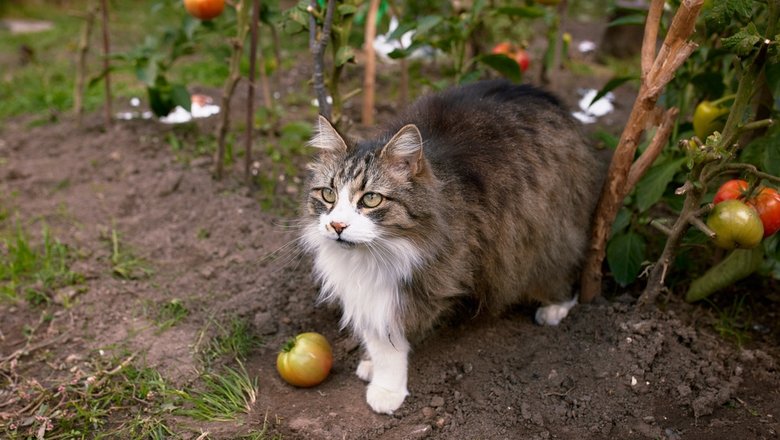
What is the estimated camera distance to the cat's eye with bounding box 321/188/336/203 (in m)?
2.45

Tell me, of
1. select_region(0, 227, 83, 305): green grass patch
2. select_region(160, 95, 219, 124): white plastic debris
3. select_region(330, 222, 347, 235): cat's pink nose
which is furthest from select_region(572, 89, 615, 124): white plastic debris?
select_region(0, 227, 83, 305): green grass patch

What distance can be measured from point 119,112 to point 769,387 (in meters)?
4.53

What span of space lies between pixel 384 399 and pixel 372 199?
2.72 feet

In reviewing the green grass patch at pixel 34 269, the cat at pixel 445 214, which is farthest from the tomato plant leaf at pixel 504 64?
the green grass patch at pixel 34 269

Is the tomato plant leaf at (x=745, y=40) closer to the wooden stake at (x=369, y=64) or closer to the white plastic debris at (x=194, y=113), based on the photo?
the wooden stake at (x=369, y=64)

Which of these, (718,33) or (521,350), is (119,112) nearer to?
(521,350)

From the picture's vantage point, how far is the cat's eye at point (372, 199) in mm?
2395

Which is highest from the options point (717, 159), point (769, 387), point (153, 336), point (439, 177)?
point (717, 159)

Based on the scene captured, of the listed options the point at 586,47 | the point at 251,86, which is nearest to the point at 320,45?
the point at 251,86

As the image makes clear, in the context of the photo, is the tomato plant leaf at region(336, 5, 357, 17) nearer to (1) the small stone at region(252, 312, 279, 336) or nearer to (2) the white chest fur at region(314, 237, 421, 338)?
(2) the white chest fur at region(314, 237, 421, 338)

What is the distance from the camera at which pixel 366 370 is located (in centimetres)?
287

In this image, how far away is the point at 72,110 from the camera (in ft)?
17.3

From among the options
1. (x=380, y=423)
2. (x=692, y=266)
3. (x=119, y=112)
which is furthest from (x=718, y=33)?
(x=119, y=112)

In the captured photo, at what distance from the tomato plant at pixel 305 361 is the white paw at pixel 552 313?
997mm
